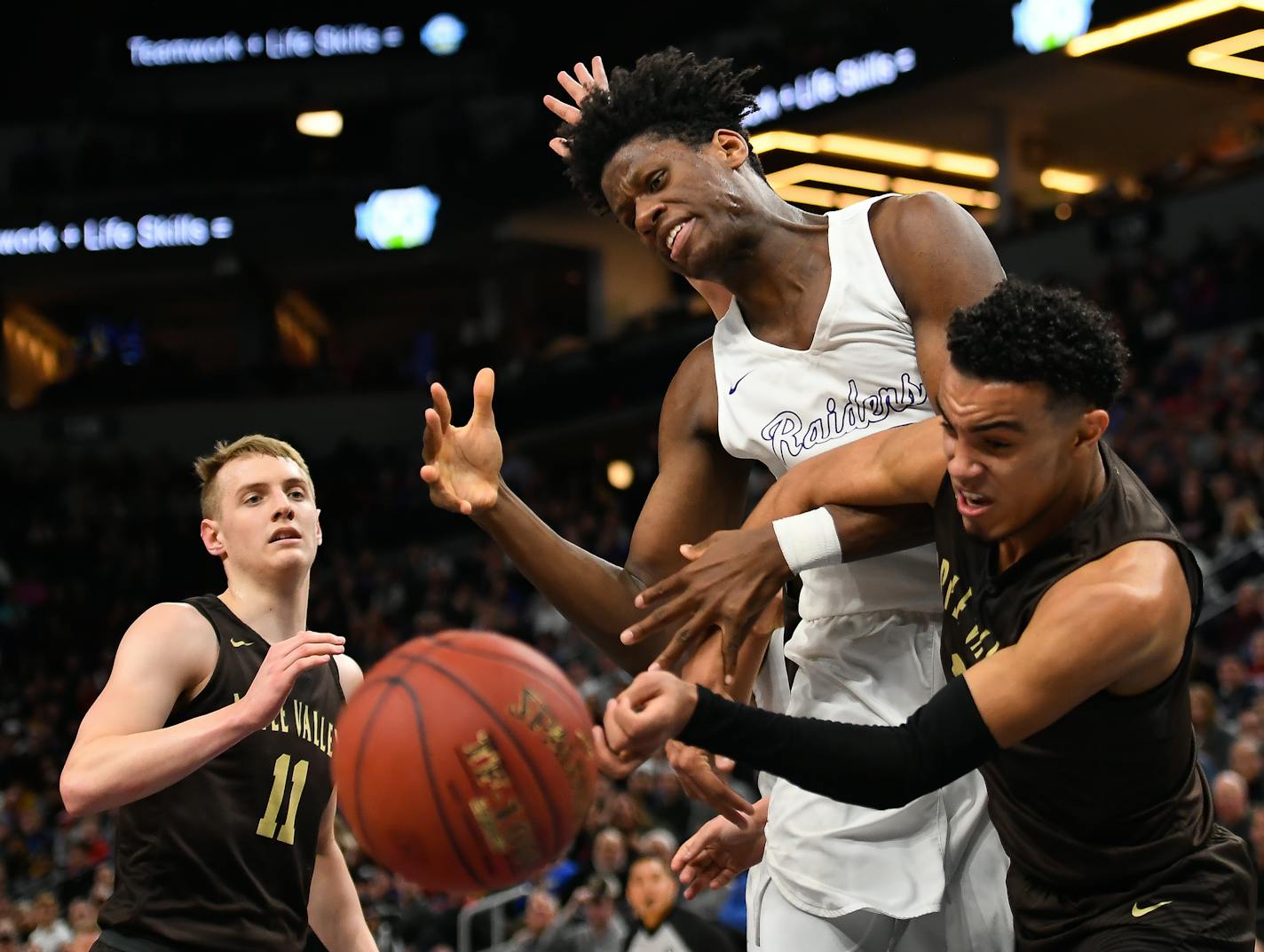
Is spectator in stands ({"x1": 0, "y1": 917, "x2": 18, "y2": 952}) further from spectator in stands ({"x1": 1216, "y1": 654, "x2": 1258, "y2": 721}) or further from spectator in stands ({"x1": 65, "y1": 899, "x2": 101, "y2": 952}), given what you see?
spectator in stands ({"x1": 1216, "y1": 654, "x2": 1258, "y2": 721})

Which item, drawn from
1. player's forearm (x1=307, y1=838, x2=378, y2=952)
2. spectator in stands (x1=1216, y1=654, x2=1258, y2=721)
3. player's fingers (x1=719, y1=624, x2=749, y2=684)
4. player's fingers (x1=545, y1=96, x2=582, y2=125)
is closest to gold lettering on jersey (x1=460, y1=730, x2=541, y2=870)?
player's fingers (x1=719, y1=624, x2=749, y2=684)

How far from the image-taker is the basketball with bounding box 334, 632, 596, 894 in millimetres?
2875

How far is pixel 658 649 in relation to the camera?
3809 mm

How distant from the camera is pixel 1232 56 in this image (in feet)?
55.8

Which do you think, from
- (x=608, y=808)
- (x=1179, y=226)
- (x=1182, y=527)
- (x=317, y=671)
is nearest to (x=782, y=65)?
(x=1179, y=226)

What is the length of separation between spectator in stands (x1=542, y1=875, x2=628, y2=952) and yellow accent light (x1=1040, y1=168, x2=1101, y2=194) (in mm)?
14061

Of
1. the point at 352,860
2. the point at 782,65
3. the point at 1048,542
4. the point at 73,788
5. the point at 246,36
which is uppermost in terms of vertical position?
the point at 246,36

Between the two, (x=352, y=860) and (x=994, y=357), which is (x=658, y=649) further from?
(x=352, y=860)

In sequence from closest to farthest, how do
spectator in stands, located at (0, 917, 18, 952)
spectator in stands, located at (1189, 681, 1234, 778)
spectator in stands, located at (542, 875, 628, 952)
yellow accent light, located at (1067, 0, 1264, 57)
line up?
spectator in stands, located at (1189, 681, 1234, 778) < spectator in stands, located at (542, 875, 628, 952) < spectator in stands, located at (0, 917, 18, 952) < yellow accent light, located at (1067, 0, 1264, 57)

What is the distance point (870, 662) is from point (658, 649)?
2.08ft

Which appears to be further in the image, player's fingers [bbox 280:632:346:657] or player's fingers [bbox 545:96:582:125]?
player's fingers [bbox 545:96:582:125]

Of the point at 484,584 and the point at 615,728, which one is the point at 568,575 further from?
the point at 484,584

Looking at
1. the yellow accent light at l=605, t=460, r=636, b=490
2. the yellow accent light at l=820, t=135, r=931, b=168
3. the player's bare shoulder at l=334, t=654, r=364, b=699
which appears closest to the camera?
the player's bare shoulder at l=334, t=654, r=364, b=699

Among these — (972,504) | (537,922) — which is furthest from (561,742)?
(537,922)
